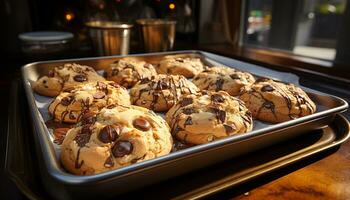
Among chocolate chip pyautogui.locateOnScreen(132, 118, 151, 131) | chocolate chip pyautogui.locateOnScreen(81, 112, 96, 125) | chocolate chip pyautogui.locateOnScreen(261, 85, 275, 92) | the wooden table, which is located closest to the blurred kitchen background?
chocolate chip pyautogui.locateOnScreen(261, 85, 275, 92)

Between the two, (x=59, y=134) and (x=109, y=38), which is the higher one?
(x=109, y=38)

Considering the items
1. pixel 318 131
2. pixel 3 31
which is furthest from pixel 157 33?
pixel 318 131

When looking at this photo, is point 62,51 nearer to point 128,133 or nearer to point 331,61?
point 128,133

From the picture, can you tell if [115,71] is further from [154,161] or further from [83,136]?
[154,161]

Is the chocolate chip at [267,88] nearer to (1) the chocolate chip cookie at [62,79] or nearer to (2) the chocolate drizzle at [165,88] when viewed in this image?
(2) the chocolate drizzle at [165,88]

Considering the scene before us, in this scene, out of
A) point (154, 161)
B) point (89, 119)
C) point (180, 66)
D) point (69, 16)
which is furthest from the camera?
point (69, 16)

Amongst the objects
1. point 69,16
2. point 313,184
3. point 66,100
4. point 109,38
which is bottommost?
point 313,184

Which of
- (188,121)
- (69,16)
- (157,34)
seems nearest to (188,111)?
(188,121)
